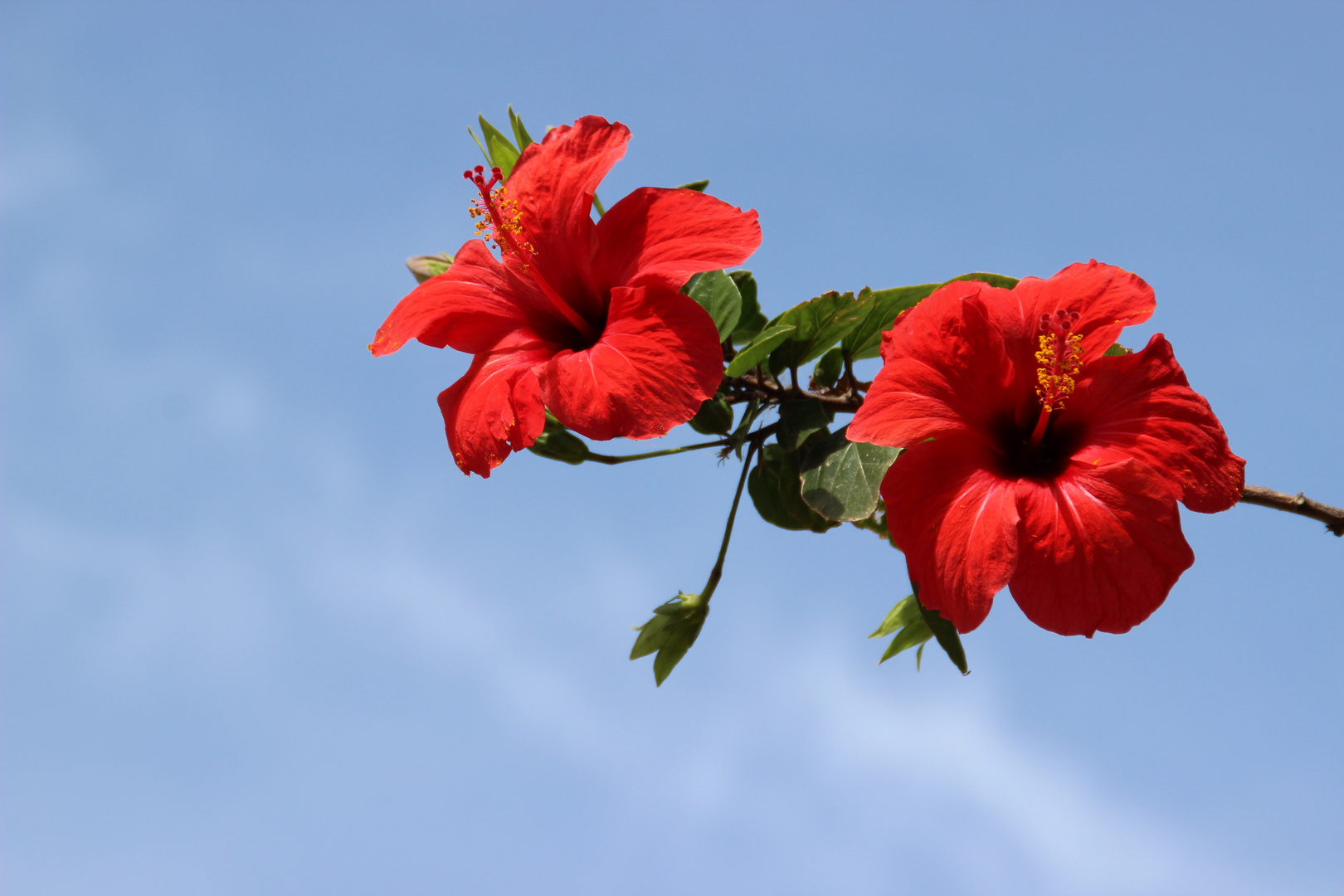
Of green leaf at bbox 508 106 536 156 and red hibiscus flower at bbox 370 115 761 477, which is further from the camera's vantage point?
green leaf at bbox 508 106 536 156

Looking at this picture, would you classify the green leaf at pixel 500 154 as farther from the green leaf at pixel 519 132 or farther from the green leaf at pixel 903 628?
the green leaf at pixel 903 628

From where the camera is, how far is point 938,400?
4.62 ft

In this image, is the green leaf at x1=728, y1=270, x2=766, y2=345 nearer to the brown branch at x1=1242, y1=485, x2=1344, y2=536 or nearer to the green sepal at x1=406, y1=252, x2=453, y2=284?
the green sepal at x1=406, y1=252, x2=453, y2=284

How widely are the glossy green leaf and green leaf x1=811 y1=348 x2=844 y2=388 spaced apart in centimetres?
25

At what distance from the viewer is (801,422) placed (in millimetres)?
1686

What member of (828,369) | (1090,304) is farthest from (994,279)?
(828,369)

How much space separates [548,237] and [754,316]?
1.41ft

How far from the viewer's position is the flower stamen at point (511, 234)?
64.6 inches

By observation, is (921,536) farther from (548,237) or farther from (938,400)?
(548,237)

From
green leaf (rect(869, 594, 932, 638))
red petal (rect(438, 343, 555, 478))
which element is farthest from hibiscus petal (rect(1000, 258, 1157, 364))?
red petal (rect(438, 343, 555, 478))

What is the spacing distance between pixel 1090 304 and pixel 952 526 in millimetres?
455

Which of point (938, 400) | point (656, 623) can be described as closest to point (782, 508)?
point (656, 623)

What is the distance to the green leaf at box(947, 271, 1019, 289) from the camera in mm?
1598

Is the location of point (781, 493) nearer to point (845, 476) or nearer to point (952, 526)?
point (845, 476)
